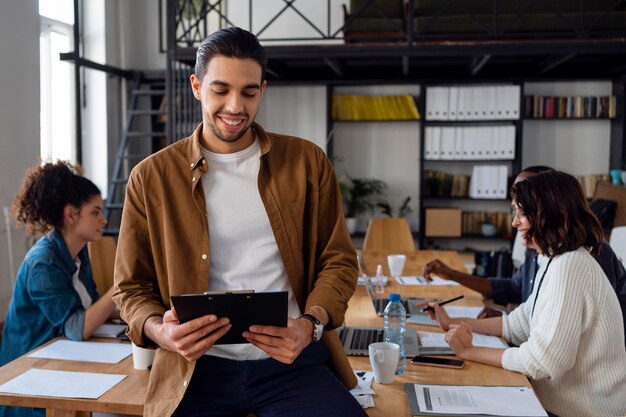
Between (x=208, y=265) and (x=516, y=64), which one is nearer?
(x=208, y=265)

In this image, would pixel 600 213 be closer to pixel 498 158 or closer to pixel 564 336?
pixel 498 158

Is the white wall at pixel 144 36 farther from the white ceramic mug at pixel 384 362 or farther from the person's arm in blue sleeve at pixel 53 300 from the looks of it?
the white ceramic mug at pixel 384 362

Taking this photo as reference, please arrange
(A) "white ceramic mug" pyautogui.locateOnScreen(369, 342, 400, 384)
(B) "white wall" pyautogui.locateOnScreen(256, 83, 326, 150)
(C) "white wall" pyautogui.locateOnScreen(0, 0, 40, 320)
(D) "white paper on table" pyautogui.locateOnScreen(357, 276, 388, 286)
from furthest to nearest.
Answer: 1. (B) "white wall" pyautogui.locateOnScreen(256, 83, 326, 150)
2. (C) "white wall" pyautogui.locateOnScreen(0, 0, 40, 320)
3. (D) "white paper on table" pyautogui.locateOnScreen(357, 276, 388, 286)
4. (A) "white ceramic mug" pyautogui.locateOnScreen(369, 342, 400, 384)

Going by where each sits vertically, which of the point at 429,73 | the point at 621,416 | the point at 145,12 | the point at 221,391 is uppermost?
the point at 145,12

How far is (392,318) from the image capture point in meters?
2.31

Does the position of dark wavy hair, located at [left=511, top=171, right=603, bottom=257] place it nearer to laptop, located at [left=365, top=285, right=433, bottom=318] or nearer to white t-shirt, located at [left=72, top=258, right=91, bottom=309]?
laptop, located at [left=365, top=285, right=433, bottom=318]

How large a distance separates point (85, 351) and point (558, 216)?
1.55m

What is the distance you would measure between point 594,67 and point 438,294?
16.1 feet

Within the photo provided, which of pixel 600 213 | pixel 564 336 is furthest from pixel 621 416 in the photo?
pixel 600 213

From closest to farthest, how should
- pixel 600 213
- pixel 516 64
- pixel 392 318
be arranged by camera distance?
1. pixel 392 318
2. pixel 600 213
3. pixel 516 64

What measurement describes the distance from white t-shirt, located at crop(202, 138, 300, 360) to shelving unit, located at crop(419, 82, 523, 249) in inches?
225

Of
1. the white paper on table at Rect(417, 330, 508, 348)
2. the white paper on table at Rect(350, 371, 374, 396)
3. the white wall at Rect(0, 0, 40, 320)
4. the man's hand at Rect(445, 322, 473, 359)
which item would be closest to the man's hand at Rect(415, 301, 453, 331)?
the white paper on table at Rect(417, 330, 508, 348)

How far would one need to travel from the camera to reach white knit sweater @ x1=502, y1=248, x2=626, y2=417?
6.17 ft

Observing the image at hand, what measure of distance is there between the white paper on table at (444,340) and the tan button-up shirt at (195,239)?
1.90 feet
